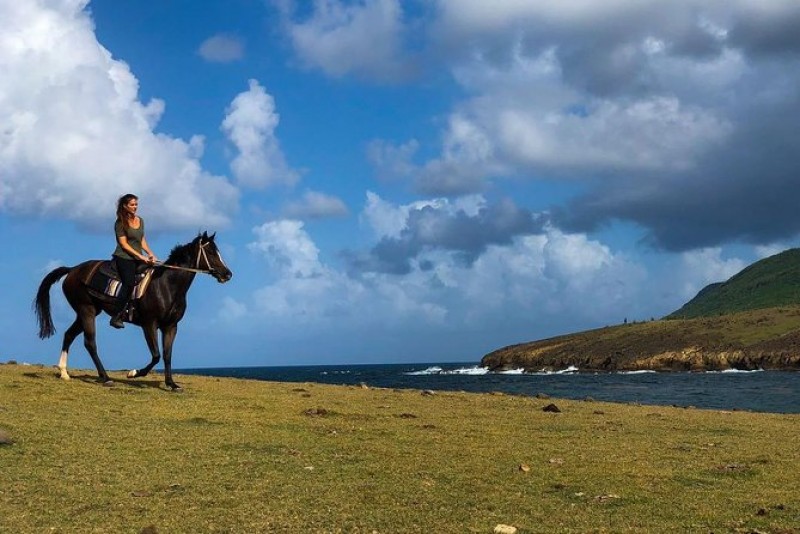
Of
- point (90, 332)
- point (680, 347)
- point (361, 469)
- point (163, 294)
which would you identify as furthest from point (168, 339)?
point (680, 347)

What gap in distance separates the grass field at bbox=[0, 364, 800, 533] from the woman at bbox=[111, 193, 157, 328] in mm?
2505

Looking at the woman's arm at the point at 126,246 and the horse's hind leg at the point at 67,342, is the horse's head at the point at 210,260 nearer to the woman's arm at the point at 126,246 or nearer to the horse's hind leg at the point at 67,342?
the woman's arm at the point at 126,246

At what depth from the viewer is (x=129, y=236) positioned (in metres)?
19.1

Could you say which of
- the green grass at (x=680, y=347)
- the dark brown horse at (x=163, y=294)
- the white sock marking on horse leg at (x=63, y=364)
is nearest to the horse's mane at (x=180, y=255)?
the dark brown horse at (x=163, y=294)

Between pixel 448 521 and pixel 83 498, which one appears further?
pixel 83 498

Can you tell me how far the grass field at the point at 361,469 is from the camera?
27.6 feet

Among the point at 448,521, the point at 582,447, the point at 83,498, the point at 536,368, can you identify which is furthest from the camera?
the point at 536,368

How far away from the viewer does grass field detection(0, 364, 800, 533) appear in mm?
8422

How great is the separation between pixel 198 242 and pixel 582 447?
11330 mm

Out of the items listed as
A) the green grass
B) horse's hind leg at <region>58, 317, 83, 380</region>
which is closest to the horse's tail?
horse's hind leg at <region>58, 317, 83, 380</region>

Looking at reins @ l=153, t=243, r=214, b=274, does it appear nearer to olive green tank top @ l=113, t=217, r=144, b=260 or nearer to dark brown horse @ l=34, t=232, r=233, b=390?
dark brown horse @ l=34, t=232, r=233, b=390

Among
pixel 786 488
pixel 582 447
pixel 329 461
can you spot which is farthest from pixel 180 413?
pixel 786 488

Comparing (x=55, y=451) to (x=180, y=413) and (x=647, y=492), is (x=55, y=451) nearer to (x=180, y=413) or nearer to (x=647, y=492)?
(x=180, y=413)

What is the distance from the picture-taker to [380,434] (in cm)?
1498
